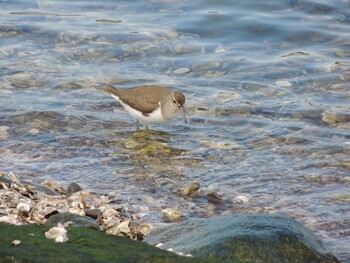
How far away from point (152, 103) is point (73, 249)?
7.10 meters

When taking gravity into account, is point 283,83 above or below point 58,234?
below

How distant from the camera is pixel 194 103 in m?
12.9

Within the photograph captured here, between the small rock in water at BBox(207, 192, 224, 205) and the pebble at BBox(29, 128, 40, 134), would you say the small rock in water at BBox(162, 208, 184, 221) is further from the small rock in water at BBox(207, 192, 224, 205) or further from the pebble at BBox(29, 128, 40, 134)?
the pebble at BBox(29, 128, 40, 134)

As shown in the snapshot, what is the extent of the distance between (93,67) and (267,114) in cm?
364

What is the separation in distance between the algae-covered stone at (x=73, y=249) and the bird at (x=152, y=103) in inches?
256

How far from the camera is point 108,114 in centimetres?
1256

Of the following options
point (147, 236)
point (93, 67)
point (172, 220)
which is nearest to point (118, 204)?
point (172, 220)

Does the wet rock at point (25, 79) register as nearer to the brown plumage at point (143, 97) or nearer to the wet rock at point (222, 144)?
the brown plumage at point (143, 97)

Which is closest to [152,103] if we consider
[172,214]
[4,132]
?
[4,132]

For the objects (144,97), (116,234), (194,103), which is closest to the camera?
(116,234)

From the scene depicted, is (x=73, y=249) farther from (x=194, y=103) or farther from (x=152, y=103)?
(x=194, y=103)

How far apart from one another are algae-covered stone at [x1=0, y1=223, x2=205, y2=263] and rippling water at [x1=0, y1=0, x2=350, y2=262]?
11.0 ft

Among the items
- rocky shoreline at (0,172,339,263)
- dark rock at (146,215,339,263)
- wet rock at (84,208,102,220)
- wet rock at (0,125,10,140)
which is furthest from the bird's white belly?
dark rock at (146,215,339,263)

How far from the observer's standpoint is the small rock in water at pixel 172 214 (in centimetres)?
848
